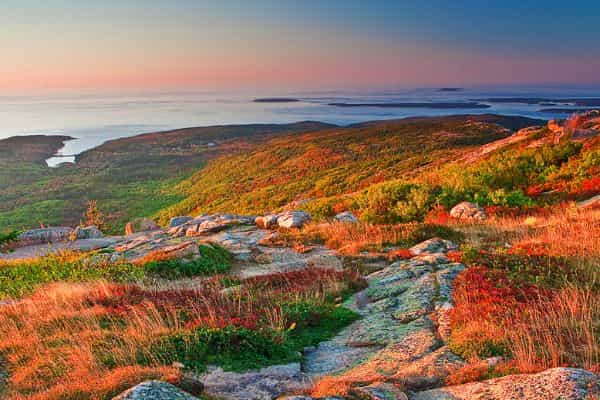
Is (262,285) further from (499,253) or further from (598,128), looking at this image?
(598,128)

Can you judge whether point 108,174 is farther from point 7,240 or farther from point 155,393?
point 155,393

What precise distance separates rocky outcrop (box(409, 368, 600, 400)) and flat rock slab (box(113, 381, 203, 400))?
8.63 feet

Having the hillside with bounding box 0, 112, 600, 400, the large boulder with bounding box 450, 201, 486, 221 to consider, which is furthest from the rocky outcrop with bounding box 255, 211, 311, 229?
the large boulder with bounding box 450, 201, 486, 221

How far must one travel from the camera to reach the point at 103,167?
12762 centimetres

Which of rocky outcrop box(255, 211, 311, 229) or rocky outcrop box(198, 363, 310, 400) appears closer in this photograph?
rocky outcrop box(198, 363, 310, 400)

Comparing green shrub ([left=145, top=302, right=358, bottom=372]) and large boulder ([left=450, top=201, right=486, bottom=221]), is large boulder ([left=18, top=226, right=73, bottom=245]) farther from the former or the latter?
green shrub ([left=145, top=302, right=358, bottom=372])

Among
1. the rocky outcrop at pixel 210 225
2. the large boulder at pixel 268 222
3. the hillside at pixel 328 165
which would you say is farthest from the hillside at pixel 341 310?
the hillside at pixel 328 165

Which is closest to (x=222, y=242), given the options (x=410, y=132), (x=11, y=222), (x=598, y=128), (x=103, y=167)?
(x=598, y=128)

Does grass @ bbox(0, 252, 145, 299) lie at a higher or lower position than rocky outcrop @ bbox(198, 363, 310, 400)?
lower

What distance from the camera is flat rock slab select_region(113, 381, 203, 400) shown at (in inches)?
187

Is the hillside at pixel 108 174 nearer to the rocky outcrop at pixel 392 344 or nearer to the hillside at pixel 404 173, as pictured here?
the hillside at pixel 404 173

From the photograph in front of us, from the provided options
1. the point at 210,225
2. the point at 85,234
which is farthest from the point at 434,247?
the point at 85,234

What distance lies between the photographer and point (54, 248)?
24922mm

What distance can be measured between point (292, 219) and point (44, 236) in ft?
55.1
